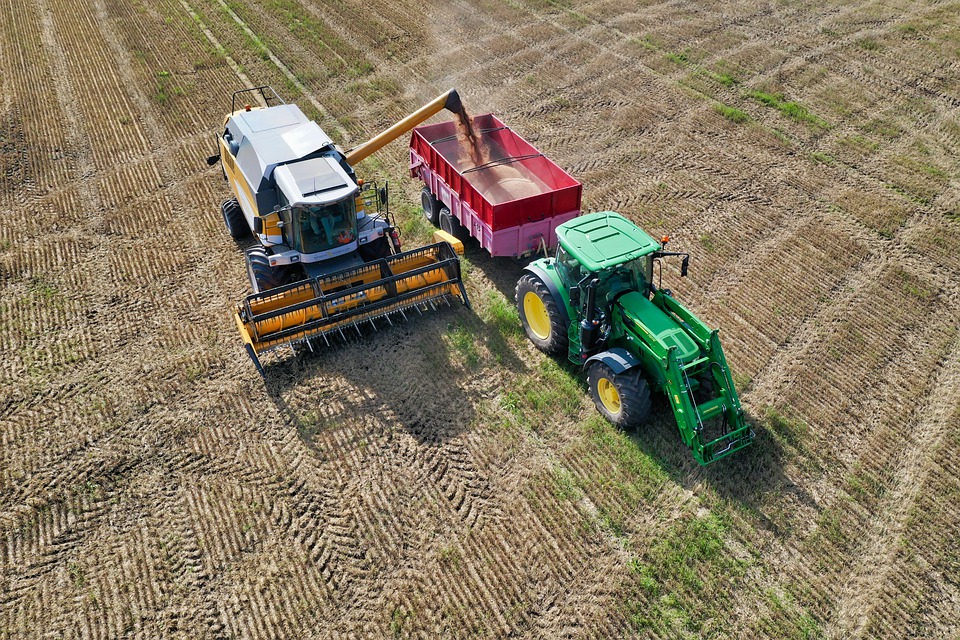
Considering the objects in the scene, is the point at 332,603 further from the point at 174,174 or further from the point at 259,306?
the point at 174,174

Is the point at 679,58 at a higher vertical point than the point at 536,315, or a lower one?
higher

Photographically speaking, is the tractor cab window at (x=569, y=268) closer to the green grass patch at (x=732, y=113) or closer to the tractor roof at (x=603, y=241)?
the tractor roof at (x=603, y=241)

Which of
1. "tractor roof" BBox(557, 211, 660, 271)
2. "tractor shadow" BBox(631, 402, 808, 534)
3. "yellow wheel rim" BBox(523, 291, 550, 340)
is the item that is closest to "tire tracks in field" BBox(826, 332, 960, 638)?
"tractor shadow" BBox(631, 402, 808, 534)

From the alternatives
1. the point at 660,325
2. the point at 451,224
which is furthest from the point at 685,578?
the point at 451,224

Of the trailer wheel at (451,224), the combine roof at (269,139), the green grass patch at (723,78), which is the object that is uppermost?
the combine roof at (269,139)

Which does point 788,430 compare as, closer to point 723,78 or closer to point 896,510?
point 896,510

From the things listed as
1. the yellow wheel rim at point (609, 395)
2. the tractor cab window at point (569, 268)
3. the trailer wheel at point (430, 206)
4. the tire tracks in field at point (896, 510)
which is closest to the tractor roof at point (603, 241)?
the tractor cab window at point (569, 268)

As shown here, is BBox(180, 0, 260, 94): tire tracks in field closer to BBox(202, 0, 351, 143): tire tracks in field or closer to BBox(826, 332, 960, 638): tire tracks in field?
BBox(202, 0, 351, 143): tire tracks in field
